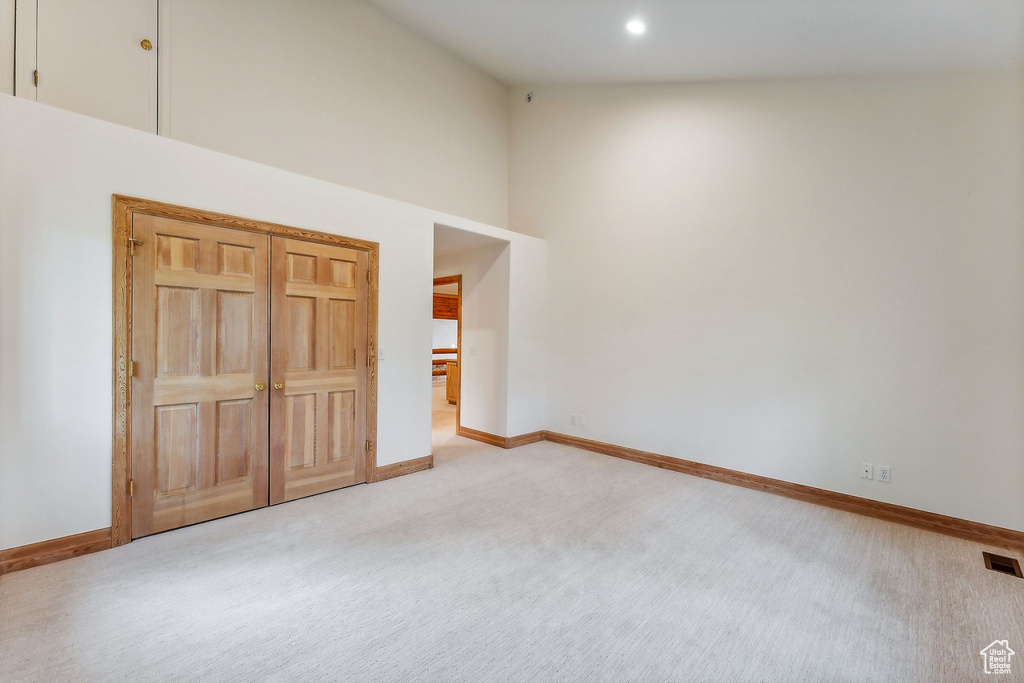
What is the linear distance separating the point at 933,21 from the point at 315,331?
4.68 metres

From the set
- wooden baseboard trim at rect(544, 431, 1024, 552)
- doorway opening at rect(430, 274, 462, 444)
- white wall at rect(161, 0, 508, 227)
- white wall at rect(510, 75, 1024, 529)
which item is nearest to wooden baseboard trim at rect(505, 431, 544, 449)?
white wall at rect(510, 75, 1024, 529)

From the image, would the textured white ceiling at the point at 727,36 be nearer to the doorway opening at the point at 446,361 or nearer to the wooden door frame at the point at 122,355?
the doorway opening at the point at 446,361

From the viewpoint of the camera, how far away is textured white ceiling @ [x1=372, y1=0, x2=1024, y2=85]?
8.91ft

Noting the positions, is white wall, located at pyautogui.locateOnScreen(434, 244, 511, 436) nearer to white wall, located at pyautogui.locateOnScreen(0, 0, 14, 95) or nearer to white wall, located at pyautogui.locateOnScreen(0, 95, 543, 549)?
white wall, located at pyautogui.locateOnScreen(0, 95, 543, 549)

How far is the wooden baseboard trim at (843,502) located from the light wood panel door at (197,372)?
3.55m

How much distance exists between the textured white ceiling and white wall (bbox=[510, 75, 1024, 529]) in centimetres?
23

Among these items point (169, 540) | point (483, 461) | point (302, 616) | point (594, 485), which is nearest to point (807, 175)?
point (594, 485)

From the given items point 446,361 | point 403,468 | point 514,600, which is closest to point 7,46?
point 403,468

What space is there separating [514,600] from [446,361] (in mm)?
8226

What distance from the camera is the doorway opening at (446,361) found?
582cm

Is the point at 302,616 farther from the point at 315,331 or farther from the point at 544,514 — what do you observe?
the point at 315,331

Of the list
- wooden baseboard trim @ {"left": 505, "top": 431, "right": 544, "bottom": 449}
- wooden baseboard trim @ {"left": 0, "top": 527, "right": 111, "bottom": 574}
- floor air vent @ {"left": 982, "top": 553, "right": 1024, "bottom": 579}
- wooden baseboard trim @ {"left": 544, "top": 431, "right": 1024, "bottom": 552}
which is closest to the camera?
wooden baseboard trim @ {"left": 0, "top": 527, "right": 111, "bottom": 574}

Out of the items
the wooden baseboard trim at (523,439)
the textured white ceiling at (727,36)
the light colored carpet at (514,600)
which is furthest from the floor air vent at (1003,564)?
the wooden baseboard trim at (523,439)

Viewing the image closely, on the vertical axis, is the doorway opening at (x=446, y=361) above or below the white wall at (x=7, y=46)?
below
